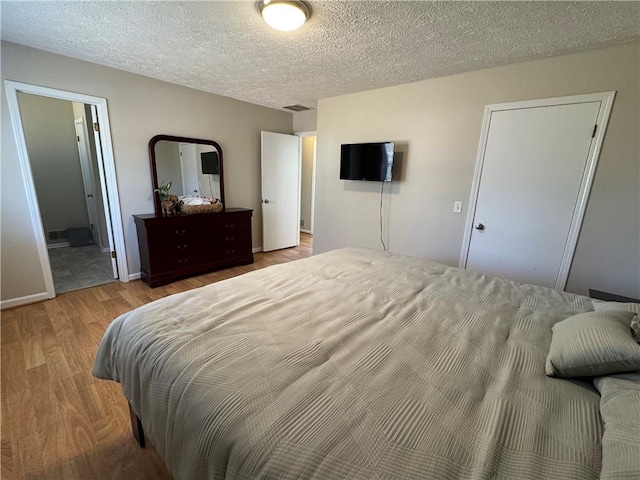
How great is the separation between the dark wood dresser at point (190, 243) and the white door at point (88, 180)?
6.30ft

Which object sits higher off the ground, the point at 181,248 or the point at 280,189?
the point at 280,189

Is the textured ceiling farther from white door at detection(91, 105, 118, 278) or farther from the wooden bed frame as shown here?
the wooden bed frame

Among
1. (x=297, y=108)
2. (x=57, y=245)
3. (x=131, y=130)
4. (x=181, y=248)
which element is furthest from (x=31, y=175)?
(x=297, y=108)

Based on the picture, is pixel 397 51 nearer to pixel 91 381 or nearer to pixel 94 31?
pixel 94 31

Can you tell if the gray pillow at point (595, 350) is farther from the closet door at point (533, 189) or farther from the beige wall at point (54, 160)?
the beige wall at point (54, 160)

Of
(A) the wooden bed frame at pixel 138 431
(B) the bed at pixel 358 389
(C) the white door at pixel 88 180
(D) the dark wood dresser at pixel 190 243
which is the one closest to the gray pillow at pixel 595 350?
(B) the bed at pixel 358 389

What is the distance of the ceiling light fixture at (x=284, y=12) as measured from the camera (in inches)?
63.0

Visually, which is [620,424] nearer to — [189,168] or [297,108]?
[189,168]

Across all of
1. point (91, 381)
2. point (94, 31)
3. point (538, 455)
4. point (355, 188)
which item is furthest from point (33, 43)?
point (538, 455)

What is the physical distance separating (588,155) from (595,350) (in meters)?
2.04

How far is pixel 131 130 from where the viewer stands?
309 centimetres

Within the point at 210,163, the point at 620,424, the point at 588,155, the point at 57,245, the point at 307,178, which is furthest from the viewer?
the point at 307,178

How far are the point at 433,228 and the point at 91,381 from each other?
3210 millimetres

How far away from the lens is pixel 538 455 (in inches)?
26.5
